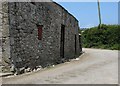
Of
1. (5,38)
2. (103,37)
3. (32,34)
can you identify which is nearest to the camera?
(5,38)

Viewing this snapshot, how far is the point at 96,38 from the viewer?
38.9 meters

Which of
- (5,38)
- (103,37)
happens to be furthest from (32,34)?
(103,37)

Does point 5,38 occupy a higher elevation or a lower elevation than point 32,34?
lower

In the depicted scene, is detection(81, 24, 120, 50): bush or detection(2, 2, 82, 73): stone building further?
detection(81, 24, 120, 50): bush

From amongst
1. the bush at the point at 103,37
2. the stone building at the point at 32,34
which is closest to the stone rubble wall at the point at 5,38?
the stone building at the point at 32,34

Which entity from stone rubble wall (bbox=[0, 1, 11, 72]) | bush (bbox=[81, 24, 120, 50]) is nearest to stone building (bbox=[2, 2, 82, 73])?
stone rubble wall (bbox=[0, 1, 11, 72])

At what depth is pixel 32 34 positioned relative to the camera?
535 inches

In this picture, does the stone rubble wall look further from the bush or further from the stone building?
the bush

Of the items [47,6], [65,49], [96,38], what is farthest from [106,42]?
[47,6]

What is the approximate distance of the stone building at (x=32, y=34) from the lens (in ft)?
38.6

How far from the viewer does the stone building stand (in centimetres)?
1177

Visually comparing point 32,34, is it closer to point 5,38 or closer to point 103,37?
point 5,38

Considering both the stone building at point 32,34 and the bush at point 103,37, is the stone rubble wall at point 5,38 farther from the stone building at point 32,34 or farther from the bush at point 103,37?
the bush at point 103,37

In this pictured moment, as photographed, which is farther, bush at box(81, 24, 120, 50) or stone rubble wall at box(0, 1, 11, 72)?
bush at box(81, 24, 120, 50)
